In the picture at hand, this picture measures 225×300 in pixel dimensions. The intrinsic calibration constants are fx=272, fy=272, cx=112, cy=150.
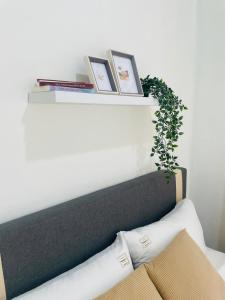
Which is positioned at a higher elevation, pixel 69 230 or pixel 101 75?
pixel 101 75

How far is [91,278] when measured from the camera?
1089 mm

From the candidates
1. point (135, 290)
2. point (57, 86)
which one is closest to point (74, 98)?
point (57, 86)

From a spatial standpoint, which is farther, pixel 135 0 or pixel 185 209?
pixel 185 209

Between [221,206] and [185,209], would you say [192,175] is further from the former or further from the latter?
[185,209]

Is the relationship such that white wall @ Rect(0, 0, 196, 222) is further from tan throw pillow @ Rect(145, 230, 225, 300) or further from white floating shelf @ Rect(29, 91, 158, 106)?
tan throw pillow @ Rect(145, 230, 225, 300)

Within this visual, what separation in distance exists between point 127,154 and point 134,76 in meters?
0.46

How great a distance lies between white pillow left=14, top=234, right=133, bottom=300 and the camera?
38.9 inches

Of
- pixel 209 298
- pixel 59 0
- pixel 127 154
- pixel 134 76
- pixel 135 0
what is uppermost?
pixel 135 0

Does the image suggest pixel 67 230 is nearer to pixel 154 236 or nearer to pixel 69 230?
pixel 69 230

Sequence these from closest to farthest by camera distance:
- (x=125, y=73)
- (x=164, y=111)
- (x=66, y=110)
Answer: (x=66, y=110)
(x=125, y=73)
(x=164, y=111)

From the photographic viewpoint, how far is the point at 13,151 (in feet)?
3.49

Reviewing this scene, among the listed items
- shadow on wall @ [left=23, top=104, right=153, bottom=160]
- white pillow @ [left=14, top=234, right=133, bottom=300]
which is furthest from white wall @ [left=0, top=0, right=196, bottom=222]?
white pillow @ [left=14, top=234, right=133, bottom=300]

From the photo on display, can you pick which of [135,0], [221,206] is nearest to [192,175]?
[221,206]

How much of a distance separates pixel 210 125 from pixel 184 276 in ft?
4.41
